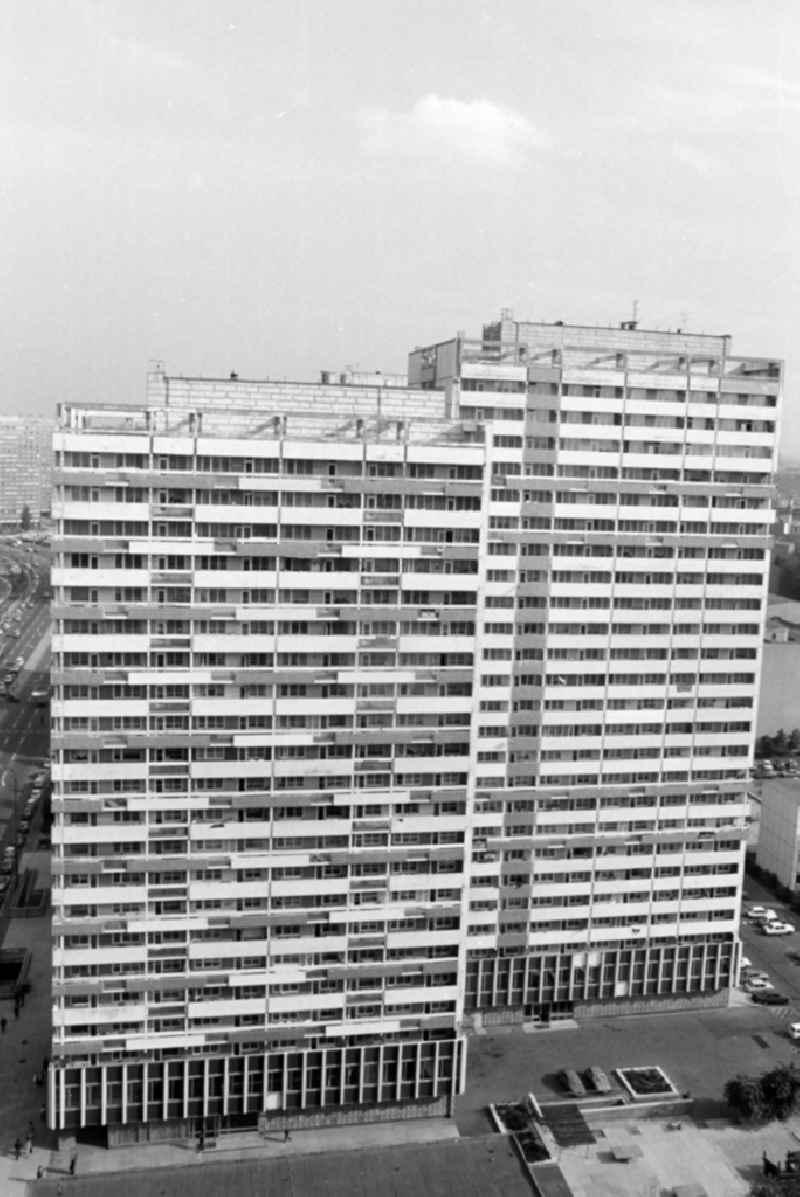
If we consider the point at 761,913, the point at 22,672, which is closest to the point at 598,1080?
the point at 761,913

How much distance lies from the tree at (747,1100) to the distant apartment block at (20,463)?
16664cm

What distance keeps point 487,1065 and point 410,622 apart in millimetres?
18664

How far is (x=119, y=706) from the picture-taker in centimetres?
3597

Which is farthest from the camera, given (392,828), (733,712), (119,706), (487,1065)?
(733,712)

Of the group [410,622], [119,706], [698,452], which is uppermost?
[698,452]

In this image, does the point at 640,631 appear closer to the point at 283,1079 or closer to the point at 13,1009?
the point at 283,1079

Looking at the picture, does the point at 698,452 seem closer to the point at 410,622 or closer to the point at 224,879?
the point at 410,622

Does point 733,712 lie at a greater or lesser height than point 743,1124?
greater

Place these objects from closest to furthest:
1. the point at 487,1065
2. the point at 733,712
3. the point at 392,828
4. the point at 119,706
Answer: the point at 119,706, the point at 392,828, the point at 487,1065, the point at 733,712

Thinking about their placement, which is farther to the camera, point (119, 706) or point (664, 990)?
point (664, 990)

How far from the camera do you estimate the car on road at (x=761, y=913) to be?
5778 cm

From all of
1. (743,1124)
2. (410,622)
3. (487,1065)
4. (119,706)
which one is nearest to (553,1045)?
(487,1065)

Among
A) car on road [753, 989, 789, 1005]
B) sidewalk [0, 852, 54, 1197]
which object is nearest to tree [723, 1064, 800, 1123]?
car on road [753, 989, 789, 1005]

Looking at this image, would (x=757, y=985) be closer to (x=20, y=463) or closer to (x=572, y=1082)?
(x=572, y=1082)
